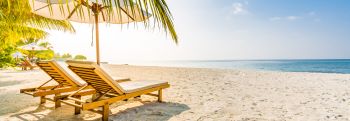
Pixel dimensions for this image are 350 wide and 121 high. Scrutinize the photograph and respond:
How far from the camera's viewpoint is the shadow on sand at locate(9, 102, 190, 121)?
3484mm

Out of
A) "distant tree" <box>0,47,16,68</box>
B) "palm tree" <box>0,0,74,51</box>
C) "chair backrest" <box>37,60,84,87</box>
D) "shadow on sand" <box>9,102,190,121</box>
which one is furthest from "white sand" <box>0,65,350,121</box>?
"distant tree" <box>0,47,16,68</box>

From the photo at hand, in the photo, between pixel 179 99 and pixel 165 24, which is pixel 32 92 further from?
pixel 165 24

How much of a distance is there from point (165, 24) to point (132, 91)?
8.67ft

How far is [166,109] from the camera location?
4.05 meters

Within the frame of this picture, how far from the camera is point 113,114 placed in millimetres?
3711

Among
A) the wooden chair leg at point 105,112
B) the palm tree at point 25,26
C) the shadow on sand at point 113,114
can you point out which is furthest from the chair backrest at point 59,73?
the palm tree at point 25,26

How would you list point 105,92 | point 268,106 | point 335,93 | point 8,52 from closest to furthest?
point 105,92, point 268,106, point 335,93, point 8,52

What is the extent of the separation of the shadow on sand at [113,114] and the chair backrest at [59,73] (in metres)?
0.43

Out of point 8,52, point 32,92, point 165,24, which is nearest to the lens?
point 165,24

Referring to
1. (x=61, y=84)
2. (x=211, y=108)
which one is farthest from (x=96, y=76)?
(x=211, y=108)

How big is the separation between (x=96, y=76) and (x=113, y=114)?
795mm

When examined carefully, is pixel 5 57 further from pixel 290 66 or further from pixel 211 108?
pixel 290 66

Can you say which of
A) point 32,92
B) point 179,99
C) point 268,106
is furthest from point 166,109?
point 32,92

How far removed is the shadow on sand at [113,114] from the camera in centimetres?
348
